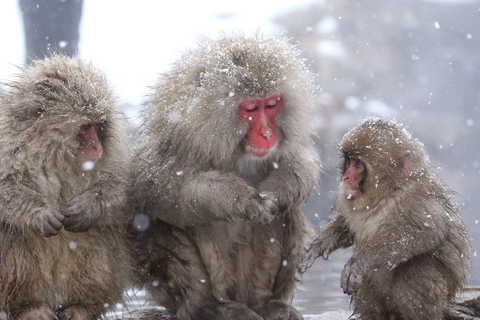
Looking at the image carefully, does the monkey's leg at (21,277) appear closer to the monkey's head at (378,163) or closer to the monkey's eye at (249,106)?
the monkey's eye at (249,106)

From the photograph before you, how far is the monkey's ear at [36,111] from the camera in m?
2.88

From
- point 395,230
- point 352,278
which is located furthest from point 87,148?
point 395,230

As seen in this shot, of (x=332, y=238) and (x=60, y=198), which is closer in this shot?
(x=60, y=198)

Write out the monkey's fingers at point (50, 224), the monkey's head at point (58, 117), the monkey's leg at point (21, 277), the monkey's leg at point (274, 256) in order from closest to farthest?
the monkey's fingers at point (50, 224), the monkey's leg at point (21, 277), the monkey's head at point (58, 117), the monkey's leg at point (274, 256)

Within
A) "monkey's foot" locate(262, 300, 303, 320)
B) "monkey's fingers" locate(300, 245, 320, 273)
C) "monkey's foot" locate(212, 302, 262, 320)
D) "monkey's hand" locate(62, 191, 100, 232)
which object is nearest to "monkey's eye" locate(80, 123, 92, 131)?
"monkey's hand" locate(62, 191, 100, 232)

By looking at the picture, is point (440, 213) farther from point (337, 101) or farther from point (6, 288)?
point (337, 101)

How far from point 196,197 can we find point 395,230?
3.81 ft

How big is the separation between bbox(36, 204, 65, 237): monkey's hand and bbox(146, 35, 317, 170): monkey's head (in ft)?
3.11

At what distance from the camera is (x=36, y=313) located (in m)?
2.66

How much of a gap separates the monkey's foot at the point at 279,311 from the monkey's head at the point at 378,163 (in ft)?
2.81

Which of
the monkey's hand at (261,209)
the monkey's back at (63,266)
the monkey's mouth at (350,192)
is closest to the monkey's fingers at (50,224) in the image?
the monkey's back at (63,266)

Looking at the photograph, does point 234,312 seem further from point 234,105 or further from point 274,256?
point 234,105

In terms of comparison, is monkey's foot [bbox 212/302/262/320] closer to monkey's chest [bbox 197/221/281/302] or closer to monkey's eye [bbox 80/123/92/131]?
monkey's chest [bbox 197/221/281/302]

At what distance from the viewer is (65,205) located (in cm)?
288
